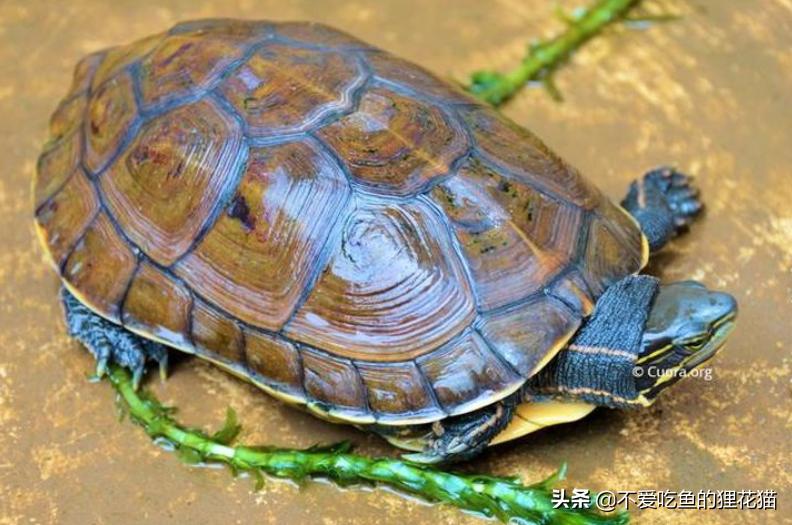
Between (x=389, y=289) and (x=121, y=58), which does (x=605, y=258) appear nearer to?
(x=389, y=289)

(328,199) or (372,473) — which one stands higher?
(328,199)

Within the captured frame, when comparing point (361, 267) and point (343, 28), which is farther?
point (343, 28)

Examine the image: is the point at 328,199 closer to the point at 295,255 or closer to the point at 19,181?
the point at 295,255

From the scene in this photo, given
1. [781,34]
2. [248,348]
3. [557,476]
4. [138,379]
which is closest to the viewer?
[557,476]

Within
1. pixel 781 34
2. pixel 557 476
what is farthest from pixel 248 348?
pixel 781 34

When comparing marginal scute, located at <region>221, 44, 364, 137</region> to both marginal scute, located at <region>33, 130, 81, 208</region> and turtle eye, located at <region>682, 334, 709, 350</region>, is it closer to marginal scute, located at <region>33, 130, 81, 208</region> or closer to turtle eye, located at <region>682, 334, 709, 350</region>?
marginal scute, located at <region>33, 130, 81, 208</region>

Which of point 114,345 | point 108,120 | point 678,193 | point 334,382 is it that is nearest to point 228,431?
point 334,382
